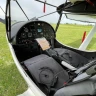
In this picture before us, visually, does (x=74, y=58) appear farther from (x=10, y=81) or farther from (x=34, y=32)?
(x=10, y=81)

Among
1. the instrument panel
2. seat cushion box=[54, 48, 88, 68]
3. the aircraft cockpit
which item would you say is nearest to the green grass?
the aircraft cockpit

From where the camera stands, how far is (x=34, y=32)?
9.06 feet

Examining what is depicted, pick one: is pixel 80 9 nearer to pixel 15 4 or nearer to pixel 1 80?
pixel 15 4

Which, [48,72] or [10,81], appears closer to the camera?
[48,72]

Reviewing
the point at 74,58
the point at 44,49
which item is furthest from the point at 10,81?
the point at 74,58

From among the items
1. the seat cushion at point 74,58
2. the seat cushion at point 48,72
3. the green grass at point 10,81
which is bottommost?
the green grass at point 10,81

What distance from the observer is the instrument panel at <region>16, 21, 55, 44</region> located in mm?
2623

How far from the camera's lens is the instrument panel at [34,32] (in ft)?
8.61

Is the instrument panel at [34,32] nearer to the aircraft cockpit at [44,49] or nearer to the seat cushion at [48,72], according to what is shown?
the aircraft cockpit at [44,49]

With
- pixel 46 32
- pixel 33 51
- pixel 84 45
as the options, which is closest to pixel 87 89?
pixel 33 51

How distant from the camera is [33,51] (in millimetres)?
2662

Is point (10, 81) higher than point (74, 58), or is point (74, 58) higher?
point (74, 58)

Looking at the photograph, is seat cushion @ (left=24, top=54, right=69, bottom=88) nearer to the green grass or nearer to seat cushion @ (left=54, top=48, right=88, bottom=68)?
seat cushion @ (left=54, top=48, right=88, bottom=68)

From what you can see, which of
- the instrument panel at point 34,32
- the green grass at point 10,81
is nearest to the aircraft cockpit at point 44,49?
the instrument panel at point 34,32
